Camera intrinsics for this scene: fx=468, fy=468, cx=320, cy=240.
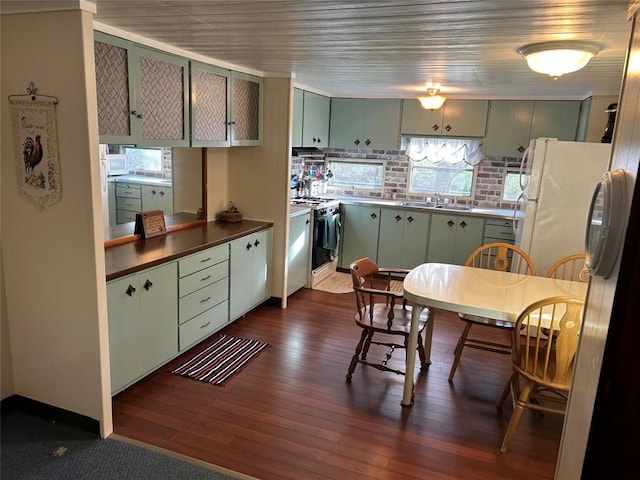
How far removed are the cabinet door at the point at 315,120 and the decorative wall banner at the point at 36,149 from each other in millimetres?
3240

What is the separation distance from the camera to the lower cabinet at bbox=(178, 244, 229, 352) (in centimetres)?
332

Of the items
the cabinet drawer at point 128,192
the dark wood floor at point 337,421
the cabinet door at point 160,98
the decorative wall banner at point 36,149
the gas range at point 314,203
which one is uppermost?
the cabinet door at point 160,98

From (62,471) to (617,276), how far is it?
8.21 feet

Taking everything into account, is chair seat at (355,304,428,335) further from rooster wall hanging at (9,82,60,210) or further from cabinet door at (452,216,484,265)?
cabinet door at (452,216,484,265)

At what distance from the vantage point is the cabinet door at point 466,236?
5.36m

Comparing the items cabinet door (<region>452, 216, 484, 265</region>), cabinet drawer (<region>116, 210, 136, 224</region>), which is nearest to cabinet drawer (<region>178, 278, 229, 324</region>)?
cabinet drawer (<region>116, 210, 136, 224</region>)

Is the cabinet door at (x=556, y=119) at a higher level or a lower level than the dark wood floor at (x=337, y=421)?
higher

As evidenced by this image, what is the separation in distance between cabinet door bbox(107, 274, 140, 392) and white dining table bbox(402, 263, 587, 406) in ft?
5.40

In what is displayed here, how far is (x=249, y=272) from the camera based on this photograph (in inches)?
166

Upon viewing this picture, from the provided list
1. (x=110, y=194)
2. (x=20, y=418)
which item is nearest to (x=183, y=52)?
(x=110, y=194)

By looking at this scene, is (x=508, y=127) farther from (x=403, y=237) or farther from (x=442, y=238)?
(x=403, y=237)

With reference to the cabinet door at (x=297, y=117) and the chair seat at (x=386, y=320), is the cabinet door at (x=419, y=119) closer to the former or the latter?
the cabinet door at (x=297, y=117)

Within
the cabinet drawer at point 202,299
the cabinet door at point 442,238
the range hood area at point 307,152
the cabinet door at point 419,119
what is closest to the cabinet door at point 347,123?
the range hood area at point 307,152

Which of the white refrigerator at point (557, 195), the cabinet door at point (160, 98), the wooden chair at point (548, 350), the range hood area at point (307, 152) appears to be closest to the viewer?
the wooden chair at point (548, 350)
